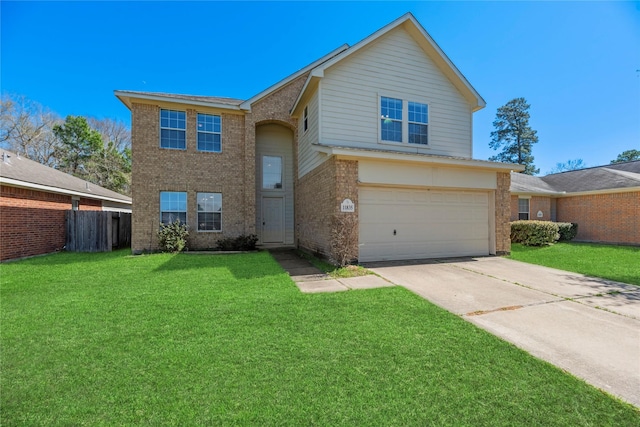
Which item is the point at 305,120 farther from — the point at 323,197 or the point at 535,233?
the point at 535,233

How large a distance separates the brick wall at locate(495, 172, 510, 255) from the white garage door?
362mm

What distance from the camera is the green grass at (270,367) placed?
219 centimetres

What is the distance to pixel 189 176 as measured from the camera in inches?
444

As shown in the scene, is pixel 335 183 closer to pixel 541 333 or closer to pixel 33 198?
pixel 541 333

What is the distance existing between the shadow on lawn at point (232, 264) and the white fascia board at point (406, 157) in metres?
3.74

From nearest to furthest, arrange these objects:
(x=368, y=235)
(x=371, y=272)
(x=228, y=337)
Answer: (x=228, y=337)
(x=371, y=272)
(x=368, y=235)

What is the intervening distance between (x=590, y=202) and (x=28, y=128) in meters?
43.9

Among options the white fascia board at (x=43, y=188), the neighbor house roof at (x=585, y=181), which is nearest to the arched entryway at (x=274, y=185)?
the white fascia board at (x=43, y=188)

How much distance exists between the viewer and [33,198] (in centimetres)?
1034

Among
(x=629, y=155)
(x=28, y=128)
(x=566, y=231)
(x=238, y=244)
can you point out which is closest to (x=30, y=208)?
(x=238, y=244)

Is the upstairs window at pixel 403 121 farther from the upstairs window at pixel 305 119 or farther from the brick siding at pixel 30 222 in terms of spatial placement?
the brick siding at pixel 30 222

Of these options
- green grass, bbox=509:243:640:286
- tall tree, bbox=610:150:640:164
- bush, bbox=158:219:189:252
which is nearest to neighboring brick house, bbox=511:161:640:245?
green grass, bbox=509:243:640:286

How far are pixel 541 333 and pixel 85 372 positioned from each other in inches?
216

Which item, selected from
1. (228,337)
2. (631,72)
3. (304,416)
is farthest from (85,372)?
(631,72)
